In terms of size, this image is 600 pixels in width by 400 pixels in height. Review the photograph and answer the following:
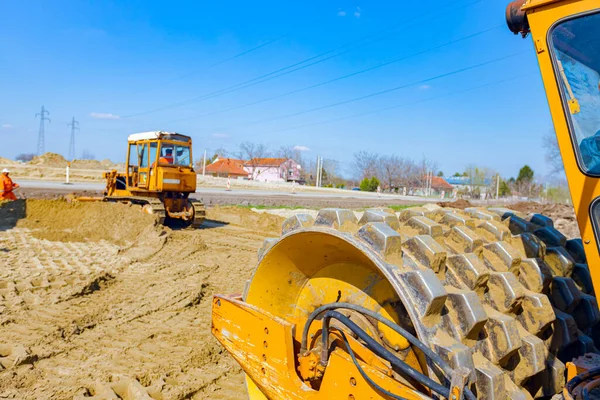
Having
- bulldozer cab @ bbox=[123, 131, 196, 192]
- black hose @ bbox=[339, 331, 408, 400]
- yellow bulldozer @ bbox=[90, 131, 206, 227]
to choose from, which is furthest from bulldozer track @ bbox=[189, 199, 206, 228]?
black hose @ bbox=[339, 331, 408, 400]

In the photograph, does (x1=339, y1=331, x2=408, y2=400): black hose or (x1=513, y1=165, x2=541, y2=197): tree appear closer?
(x1=339, y1=331, x2=408, y2=400): black hose

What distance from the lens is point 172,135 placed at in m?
12.6

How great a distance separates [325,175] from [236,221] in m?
56.3

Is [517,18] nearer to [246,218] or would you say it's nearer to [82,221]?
[82,221]

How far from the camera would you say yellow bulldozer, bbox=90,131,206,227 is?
1248 centimetres

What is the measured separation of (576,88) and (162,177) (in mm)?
11757

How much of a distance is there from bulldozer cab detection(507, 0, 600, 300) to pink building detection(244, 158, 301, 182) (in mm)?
69317

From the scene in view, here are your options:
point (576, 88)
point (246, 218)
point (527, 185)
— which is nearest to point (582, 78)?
point (576, 88)

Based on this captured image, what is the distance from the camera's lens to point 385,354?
1811 mm

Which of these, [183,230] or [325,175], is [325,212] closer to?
[183,230]

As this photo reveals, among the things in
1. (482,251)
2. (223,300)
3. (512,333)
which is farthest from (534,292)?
(223,300)

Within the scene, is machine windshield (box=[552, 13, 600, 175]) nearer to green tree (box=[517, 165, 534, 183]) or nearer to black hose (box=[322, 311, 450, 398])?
black hose (box=[322, 311, 450, 398])

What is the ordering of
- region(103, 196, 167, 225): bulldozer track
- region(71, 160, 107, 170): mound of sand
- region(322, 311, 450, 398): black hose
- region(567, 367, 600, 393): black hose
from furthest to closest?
1. region(71, 160, 107, 170): mound of sand
2. region(103, 196, 167, 225): bulldozer track
3. region(567, 367, 600, 393): black hose
4. region(322, 311, 450, 398): black hose

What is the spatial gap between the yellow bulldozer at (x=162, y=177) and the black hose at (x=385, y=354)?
10.6 metres
